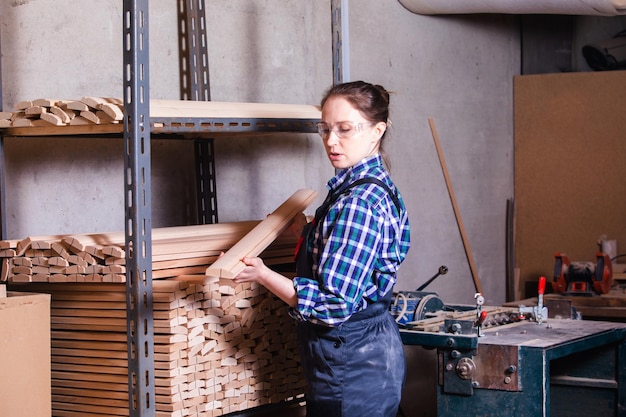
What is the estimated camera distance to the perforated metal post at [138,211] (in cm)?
305

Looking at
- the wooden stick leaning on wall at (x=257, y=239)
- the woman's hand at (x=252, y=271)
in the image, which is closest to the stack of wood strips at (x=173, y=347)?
the wooden stick leaning on wall at (x=257, y=239)

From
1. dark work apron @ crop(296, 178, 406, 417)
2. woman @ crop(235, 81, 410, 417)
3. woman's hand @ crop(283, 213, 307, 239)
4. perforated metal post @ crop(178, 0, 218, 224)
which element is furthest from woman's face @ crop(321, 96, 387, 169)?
perforated metal post @ crop(178, 0, 218, 224)

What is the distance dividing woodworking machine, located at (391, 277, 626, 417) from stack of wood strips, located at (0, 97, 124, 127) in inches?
56.0

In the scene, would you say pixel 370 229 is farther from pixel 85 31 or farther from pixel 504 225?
pixel 504 225

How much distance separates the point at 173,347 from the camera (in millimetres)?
3170

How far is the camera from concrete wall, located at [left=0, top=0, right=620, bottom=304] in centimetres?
378

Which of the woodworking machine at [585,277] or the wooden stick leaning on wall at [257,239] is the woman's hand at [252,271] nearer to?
the wooden stick leaning on wall at [257,239]

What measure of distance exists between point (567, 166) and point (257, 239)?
16.3ft

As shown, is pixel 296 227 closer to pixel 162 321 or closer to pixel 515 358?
pixel 162 321

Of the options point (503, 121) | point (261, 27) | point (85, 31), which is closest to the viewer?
point (85, 31)

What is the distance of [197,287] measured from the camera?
10.7 ft

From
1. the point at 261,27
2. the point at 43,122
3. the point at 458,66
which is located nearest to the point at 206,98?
the point at 261,27

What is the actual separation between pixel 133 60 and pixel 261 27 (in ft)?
6.52

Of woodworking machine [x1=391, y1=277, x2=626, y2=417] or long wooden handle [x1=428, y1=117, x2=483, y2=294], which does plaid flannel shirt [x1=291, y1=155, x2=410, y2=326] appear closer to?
woodworking machine [x1=391, y1=277, x2=626, y2=417]
